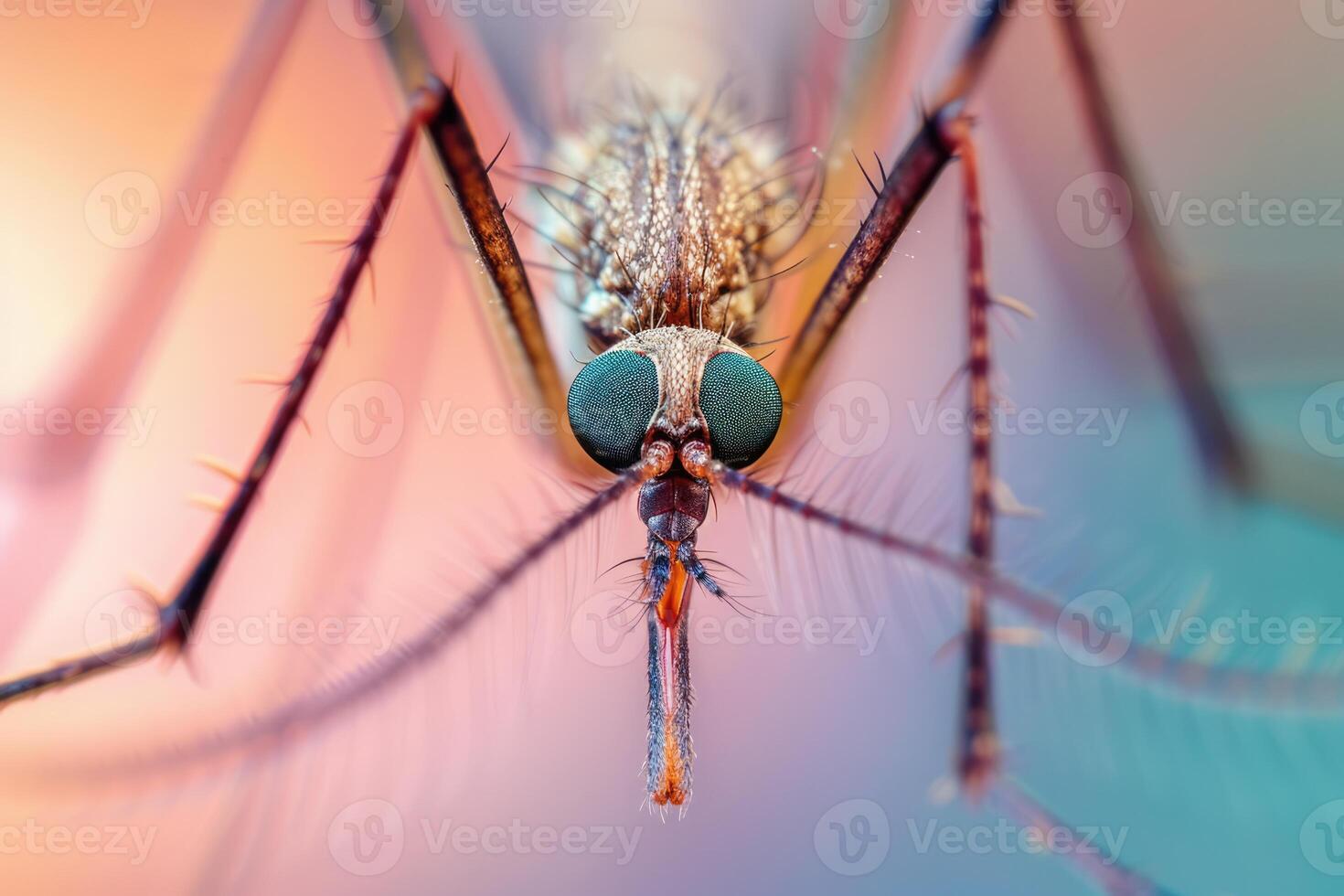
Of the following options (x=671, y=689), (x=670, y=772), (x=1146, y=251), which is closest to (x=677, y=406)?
(x=671, y=689)

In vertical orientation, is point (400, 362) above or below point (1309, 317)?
below

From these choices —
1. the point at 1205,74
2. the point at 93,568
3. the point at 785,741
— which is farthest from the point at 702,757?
the point at 1205,74

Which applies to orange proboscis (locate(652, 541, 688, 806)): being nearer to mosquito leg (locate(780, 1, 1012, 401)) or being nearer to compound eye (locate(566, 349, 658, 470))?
compound eye (locate(566, 349, 658, 470))

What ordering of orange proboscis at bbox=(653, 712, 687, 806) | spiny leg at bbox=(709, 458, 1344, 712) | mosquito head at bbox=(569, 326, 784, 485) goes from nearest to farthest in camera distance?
spiny leg at bbox=(709, 458, 1344, 712)
orange proboscis at bbox=(653, 712, 687, 806)
mosquito head at bbox=(569, 326, 784, 485)

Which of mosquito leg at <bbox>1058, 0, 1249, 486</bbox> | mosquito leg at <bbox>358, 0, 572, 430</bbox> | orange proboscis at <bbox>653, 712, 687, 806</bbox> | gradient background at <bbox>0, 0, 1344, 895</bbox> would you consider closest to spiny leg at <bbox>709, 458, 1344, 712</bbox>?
gradient background at <bbox>0, 0, 1344, 895</bbox>

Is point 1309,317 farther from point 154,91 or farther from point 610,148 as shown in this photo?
point 154,91

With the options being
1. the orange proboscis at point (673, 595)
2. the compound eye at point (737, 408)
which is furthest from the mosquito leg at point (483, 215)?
the orange proboscis at point (673, 595)

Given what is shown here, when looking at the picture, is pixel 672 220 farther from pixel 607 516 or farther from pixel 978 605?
pixel 978 605
